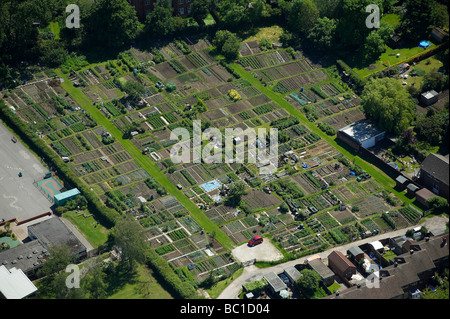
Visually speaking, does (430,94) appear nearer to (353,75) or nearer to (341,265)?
(353,75)

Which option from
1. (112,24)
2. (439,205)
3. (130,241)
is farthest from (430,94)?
(130,241)

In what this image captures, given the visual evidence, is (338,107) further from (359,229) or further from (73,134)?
(73,134)

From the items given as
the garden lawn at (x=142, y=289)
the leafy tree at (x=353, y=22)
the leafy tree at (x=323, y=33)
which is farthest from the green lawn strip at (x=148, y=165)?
the leafy tree at (x=353, y=22)

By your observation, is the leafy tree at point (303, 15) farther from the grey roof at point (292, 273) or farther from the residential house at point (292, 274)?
the residential house at point (292, 274)

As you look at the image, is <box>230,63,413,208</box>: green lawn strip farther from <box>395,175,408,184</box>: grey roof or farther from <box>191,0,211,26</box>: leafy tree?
<box>191,0,211,26</box>: leafy tree

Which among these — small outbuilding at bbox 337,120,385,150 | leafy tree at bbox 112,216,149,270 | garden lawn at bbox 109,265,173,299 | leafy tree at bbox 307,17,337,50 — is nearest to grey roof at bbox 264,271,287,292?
garden lawn at bbox 109,265,173,299

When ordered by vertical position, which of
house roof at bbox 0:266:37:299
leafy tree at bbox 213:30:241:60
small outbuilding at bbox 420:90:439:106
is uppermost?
leafy tree at bbox 213:30:241:60
